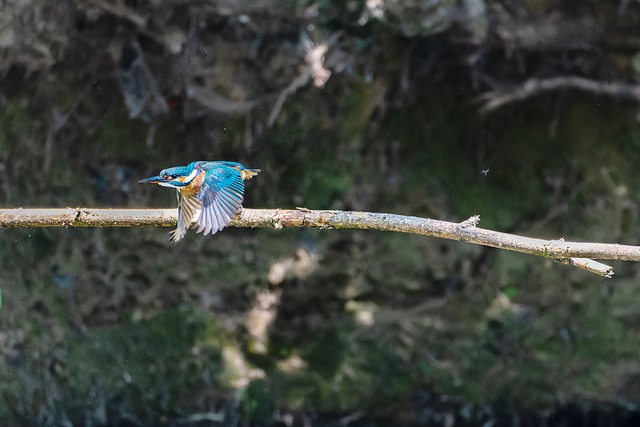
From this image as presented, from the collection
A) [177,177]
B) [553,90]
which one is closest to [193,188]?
[177,177]

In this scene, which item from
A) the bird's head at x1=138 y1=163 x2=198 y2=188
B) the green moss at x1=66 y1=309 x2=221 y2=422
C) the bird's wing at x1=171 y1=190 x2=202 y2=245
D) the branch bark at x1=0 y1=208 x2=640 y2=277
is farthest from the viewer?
the green moss at x1=66 y1=309 x2=221 y2=422

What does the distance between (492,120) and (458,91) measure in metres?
0.19

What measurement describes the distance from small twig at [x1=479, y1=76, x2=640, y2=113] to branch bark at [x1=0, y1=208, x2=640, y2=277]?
175 centimetres

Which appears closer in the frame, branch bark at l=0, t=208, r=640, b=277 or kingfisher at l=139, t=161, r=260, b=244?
branch bark at l=0, t=208, r=640, b=277

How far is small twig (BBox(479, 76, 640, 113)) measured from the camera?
3.74 m

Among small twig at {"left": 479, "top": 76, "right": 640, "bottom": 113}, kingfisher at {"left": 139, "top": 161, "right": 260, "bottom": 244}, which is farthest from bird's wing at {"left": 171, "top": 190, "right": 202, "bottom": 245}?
small twig at {"left": 479, "top": 76, "right": 640, "bottom": 113}

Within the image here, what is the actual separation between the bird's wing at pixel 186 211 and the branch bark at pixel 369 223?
0.10 feet

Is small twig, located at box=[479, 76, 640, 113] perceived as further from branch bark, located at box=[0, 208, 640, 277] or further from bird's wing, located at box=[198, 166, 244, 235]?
branch bark, located at box=[0, 208, 640, 277]

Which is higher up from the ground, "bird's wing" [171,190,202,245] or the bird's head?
the bird's head

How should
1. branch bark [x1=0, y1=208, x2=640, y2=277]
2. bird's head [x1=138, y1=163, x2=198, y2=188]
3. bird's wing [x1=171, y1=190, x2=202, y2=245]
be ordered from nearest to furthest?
branch bark [x1=0, y1=208, x2=640, y2=277]
bird's wing [x1=171, y1=190, x2=202, y2=245]
bird's head [x1=138, y1=163, x2=198, y2=188]

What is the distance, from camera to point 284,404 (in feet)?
12.6

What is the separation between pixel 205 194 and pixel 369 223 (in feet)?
1.66

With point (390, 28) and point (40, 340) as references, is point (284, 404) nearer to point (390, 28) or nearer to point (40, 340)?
point (40, 340)

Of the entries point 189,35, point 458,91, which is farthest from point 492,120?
point 189,35
